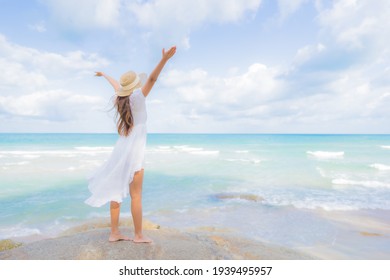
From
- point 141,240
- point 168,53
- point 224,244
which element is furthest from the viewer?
point 224,244

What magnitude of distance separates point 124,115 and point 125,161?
2.02 ft

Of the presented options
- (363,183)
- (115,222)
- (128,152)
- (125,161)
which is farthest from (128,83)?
(363,183)

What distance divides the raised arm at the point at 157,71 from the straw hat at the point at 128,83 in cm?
17

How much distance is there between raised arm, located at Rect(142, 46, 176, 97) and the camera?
11.7ft

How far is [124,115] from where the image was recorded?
12.9 feet

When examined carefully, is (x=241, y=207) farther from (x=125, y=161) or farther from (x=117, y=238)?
(x=125, y=161)

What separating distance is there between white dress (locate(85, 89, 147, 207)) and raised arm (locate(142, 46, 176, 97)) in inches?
4.3

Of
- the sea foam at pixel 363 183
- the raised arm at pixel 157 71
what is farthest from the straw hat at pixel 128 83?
the sea foam at pixel 363 183

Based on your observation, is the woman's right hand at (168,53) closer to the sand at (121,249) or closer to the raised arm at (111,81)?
the raised arm at (111,81)

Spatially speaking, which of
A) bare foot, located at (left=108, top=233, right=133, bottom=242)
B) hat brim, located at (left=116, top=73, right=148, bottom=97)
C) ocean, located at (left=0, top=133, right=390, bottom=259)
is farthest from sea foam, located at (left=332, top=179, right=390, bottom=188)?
hat brim, located at (left=116, top=73, right=148, bottom=97)

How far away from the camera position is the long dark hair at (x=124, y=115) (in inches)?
153

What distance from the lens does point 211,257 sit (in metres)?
4.06
